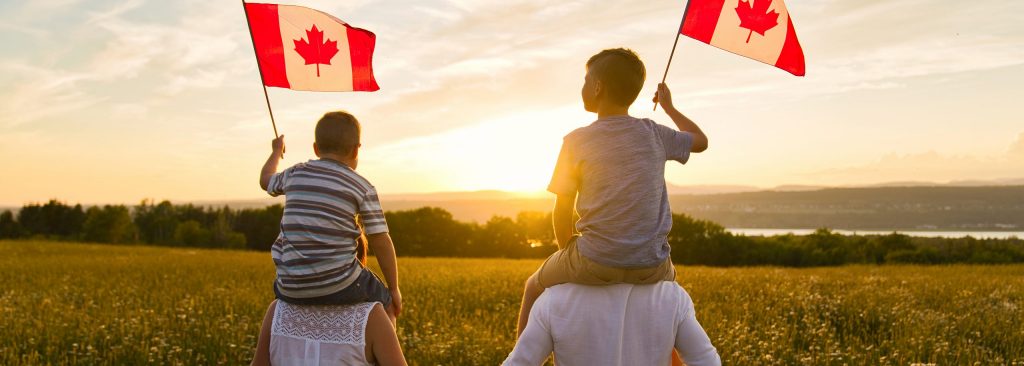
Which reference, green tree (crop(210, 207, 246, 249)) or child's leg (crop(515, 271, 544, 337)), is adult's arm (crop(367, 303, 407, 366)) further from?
green tree (crop(210, 207, 246, 249))

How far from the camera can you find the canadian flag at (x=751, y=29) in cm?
579

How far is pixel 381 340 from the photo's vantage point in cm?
477

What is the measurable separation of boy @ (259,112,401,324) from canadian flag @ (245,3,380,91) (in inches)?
60.9

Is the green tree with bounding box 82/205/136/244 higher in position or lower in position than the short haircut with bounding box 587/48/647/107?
lower

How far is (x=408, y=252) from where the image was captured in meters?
73.4

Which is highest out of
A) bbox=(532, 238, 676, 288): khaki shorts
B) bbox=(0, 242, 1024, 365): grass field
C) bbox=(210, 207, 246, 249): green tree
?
bbox=(532, 238, 676, 288): khaki shorts

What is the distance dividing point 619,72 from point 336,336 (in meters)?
2.35

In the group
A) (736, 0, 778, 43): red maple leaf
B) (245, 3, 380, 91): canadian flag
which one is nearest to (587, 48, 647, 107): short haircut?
(736, 0, 778, 43): red maple leaf

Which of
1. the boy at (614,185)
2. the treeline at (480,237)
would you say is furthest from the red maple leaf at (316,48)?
the treeline at (480,237)

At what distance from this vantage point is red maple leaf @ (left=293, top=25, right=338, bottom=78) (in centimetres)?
621

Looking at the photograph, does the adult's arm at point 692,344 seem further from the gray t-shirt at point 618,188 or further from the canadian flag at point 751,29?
the canadian flag at point 751,29

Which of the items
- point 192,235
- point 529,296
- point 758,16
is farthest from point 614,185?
point 192,235

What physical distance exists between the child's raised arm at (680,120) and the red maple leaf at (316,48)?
277 centimetres

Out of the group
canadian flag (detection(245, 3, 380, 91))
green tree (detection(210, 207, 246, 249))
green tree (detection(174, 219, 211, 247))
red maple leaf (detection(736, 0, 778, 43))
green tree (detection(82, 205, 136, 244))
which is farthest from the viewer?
green tree (detection(82, 205, 136, 244))
